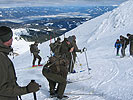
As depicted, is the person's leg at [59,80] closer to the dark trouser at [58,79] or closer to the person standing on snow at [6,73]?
the dark trouser at [58,79]

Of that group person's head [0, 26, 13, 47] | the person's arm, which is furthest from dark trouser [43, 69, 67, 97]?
person's head [0, 26, 13, 47]

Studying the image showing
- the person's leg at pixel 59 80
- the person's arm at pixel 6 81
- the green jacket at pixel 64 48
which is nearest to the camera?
the person's arm at pixel 6 81

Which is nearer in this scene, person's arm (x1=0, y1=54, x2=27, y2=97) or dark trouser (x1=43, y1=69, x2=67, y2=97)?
person's arm (x1=0, y1=54, x2=27, y2=97)

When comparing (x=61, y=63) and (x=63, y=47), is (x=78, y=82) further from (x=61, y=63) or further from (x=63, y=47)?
(x=61, y=63)

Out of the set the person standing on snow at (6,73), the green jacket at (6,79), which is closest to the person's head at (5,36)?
the person standing on snow at (6,73)

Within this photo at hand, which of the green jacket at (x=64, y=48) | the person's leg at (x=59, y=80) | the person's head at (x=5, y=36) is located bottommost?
the person's leg at (x=59, y=80)

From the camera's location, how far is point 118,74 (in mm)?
8336

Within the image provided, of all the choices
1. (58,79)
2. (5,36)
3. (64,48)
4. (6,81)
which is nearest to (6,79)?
(6,81)

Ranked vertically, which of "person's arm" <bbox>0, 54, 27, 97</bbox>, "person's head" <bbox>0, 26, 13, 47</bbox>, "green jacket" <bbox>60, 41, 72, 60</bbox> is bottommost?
"green jacket" <bbox>60, 41, 72, 60</bbox>

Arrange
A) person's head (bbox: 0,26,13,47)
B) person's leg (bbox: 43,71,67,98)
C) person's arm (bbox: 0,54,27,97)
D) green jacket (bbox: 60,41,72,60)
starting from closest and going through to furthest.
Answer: person's arm (bbox: 0,54,27,97), person's head (bbox: 0,26,13,47), person's leg (bbox: 43,71,67,98), green jacket (bbox: 60,41,72,60)

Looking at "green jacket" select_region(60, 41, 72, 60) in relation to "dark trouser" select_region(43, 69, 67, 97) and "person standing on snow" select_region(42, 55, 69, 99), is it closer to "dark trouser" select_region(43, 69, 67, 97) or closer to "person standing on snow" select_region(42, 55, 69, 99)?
"person standing on snow" select_region(42, 55, 69, 99)

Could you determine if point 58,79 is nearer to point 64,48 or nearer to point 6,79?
point 6,79

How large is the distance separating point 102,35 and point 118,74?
19.7 metres

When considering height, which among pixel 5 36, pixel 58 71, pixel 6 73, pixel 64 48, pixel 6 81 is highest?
pixel 5 36
